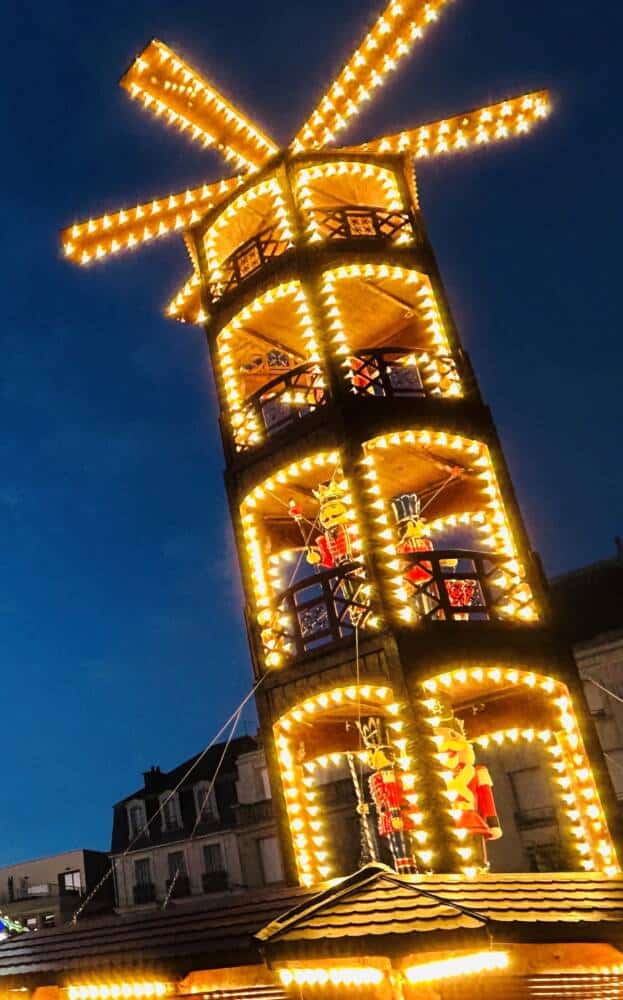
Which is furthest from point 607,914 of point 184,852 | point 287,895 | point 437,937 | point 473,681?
point 184,852

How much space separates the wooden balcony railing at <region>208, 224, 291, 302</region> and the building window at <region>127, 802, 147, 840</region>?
3098 cm

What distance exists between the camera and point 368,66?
16.6 metres

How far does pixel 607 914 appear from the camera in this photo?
698 cm

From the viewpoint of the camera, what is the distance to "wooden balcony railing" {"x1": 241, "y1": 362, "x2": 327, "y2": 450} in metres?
13.6

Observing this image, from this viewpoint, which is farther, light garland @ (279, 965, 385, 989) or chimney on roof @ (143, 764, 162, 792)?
chimney on roof @ (143, 764, 162, 792)

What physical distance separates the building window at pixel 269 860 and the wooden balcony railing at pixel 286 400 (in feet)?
73.7

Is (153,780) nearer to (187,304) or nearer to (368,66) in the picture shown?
(187,304)

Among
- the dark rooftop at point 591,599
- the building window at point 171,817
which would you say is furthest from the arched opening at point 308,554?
the building window at point 171,817

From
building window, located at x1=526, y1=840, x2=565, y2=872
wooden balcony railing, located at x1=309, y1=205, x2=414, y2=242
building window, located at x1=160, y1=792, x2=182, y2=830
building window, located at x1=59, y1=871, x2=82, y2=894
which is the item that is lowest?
building window, located at x1=526, y1=840, x2=565, y2=872

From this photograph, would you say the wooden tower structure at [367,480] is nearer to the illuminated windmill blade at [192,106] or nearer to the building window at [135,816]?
the illuminated windmill blade at [192,106]

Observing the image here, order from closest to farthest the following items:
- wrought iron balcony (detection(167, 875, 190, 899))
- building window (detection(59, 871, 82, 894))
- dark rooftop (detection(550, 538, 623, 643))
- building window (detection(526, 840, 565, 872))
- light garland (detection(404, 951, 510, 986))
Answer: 1. light garland (detection(404, 951, 510, 986))
2. building window (detection(526, 840, 565, 872))
3. dark rooftop (detection(550, 538, 623, 643))
4. wrought iron balcony (detection(167, 875, 190, 899))
5. building window (detection(59, 871, 82, 894))

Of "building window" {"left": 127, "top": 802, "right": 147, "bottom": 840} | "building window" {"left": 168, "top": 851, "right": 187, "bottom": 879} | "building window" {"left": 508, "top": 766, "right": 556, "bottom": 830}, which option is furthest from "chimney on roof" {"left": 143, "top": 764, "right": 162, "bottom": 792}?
"building window" {"left": 508, "top": 766, "right": 556, "bottom": 830}

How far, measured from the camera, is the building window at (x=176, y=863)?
3453cm

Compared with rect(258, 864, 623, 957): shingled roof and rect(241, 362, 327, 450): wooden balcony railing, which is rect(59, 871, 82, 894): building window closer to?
rect(241, 362, 327, 450): wooden balcony railing
